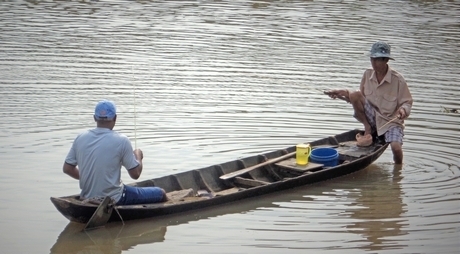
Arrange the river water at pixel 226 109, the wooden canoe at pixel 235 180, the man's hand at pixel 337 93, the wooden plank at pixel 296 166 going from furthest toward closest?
the man's hand at pixel 337 93 → the wooden plank at pixel 296 166 → the river water at pixel 226 109 → the wooden canoe at pixel 235 180

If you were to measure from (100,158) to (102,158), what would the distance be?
20mm

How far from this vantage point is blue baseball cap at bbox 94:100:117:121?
8031mm

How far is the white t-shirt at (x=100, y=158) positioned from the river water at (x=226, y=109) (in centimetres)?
51

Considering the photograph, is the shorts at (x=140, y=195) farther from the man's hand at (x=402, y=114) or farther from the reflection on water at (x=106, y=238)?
the man's hand at (x=402, y=114)

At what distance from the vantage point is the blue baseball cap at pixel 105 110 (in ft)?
26.3

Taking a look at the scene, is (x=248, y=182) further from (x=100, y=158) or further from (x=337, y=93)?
(x=100, y=158)

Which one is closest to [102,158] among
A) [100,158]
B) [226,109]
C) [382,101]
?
[100,158]

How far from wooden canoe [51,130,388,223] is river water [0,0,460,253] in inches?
6.0

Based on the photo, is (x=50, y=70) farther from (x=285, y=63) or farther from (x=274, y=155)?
(x=274, y=155)

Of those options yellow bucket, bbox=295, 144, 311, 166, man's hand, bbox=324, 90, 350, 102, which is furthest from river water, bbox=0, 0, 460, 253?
man's hand, bbox=324, 90, 350, 102

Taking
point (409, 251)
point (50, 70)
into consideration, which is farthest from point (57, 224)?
point (50, 70)

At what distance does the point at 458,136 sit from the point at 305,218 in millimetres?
4379

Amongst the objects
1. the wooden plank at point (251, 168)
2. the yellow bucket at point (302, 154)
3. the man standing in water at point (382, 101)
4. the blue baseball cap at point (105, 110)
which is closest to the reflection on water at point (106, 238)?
the blue baseball cap at point (105, 110)

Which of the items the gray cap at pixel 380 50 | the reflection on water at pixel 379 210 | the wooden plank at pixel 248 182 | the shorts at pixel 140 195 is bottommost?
the reflection on water at pixel 379 210
